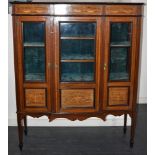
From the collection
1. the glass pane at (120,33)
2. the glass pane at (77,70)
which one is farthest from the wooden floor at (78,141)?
the glass pane at (120,33)

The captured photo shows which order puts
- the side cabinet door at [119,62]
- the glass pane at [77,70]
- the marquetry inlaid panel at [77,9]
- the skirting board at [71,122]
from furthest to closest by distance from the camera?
the skirting board at [71,122] < the glass pane at [77,70] < the side cabinet door at [119,62] < the marquetry inlaid panel at [77,9]

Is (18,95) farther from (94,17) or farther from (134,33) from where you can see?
A: (134,33)

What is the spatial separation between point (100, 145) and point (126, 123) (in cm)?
59

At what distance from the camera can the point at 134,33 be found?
2492 mm

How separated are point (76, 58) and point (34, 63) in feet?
1.45

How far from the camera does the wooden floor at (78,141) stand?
267 cm

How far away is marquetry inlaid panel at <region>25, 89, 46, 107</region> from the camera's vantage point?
258 centimetres

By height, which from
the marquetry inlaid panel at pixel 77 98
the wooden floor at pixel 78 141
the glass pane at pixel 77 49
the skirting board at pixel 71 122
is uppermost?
the glass pane at pixel 77 49

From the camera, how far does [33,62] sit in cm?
257

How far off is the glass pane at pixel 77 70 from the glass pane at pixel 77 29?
30 centimetres

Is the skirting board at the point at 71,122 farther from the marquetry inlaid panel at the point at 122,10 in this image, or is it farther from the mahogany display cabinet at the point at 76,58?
the marquetry inlaid panel at the point at 122,10

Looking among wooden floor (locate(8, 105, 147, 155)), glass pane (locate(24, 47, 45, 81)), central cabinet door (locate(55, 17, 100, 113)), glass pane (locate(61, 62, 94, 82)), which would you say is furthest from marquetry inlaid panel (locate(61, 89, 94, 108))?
wooden floor (locate(8, 105, 147, 155))

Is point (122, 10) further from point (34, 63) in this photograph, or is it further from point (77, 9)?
point (34, 63)
